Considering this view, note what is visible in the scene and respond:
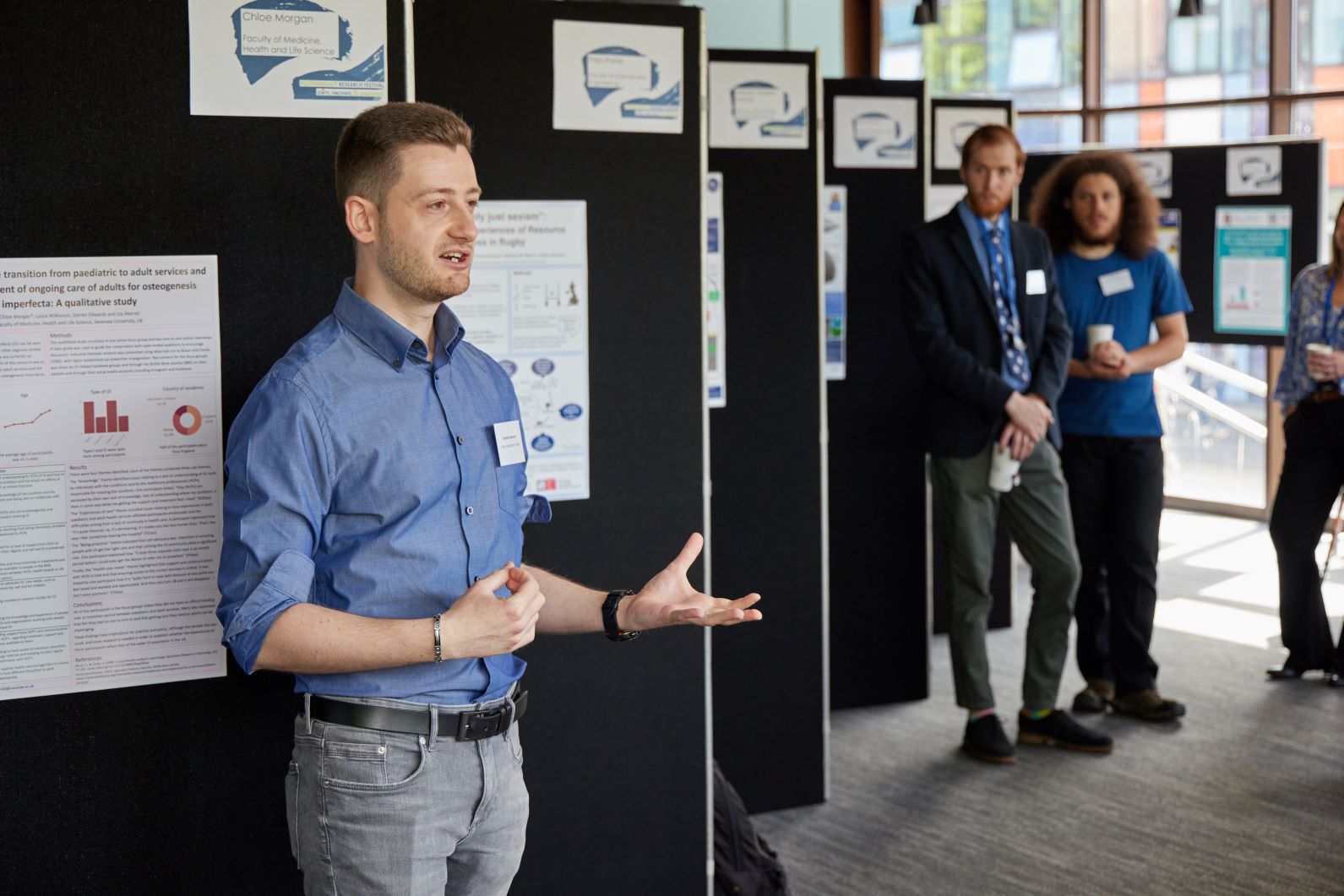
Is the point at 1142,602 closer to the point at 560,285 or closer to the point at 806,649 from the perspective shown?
the point at 806,649

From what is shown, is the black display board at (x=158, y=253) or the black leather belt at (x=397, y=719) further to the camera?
the black display board at (x=158, y=253)

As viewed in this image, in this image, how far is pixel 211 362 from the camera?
2.12 meters

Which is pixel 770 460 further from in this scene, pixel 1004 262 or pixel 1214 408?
pixel 1214 408

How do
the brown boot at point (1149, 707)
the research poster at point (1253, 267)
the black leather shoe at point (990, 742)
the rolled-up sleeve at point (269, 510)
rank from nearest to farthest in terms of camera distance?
1. the rolled-up sleeve at point (269, 510)
2. the black leather shoe at point (990, 742)
3. the brown boot at point (1149, 707)
4. the research poster at point (1253, 267)

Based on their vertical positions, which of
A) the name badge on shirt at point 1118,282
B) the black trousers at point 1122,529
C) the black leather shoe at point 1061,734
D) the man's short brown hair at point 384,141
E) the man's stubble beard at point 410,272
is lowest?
the black leather shoe at point 1061,734

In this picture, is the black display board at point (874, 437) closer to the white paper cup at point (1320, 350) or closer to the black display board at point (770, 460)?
the black display board at point (770, 460)

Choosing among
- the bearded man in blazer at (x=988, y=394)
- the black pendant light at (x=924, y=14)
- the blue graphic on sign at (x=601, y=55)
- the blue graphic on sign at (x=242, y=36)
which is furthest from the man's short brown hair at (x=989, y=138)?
the black pendant light at (x=924, y=14)

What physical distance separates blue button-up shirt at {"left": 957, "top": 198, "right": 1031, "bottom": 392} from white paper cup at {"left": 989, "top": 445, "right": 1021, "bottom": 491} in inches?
8.2

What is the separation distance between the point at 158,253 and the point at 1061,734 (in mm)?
3215

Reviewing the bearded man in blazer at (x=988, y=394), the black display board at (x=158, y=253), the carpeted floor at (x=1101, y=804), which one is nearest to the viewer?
the black display board at (x=158, y=253)

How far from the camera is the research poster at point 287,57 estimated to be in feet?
6.92

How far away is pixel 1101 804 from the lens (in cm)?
375

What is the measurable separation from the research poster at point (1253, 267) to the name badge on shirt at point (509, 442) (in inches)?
202

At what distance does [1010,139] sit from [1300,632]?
227cm
